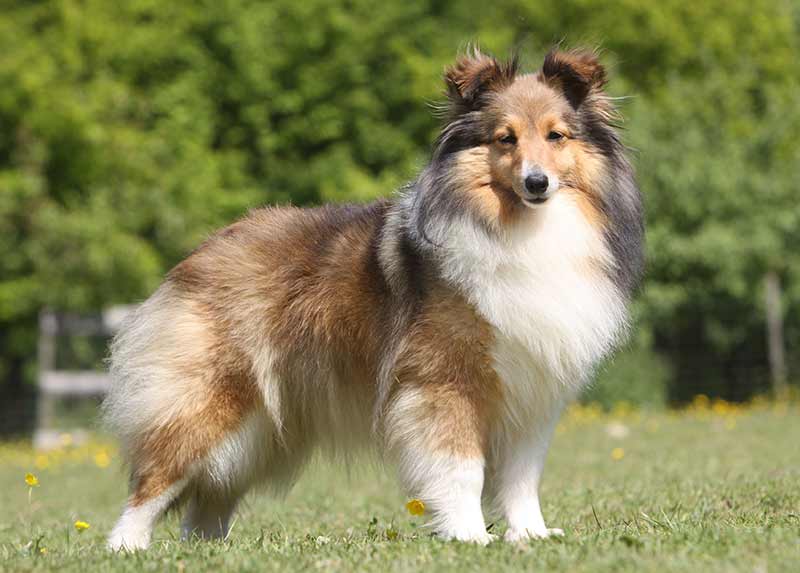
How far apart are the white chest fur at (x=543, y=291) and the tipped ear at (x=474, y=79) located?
0.63m

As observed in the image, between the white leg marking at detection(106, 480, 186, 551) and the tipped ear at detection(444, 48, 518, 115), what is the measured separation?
2381 millimetres

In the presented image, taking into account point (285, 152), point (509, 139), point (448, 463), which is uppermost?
point (509, 139)

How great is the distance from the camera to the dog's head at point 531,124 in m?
5.28

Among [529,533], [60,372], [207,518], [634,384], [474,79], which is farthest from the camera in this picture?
[60,372]

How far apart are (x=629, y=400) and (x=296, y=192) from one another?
327 inches

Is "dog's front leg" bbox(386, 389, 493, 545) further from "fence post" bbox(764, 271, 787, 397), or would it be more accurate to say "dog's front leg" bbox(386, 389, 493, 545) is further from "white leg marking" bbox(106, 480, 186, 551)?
"fence post" bbox(764, 271, 787, 397)

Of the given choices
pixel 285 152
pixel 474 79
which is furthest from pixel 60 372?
pixel 474 79

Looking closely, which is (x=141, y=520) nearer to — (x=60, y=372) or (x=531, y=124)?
(x=531, y=124)

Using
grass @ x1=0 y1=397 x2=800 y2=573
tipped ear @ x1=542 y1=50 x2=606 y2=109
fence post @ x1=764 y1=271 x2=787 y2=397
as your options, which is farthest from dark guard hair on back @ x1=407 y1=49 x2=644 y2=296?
fence post @ x1=764 y1=271 x2=787 y2=397

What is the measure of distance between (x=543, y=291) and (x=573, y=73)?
43.9 inches

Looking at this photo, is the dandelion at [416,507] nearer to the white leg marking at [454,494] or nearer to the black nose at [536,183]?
the white leg marking at [454,494]

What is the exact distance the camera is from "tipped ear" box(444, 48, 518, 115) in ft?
18.0

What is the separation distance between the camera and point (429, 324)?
525 cm

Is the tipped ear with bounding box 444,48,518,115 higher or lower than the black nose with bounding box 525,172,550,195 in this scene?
higher
